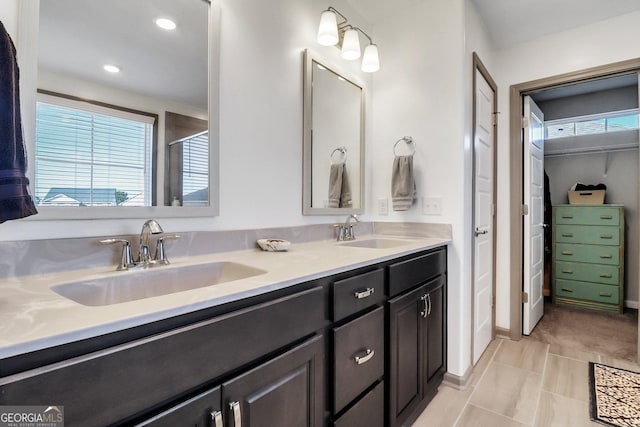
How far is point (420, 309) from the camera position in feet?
5.14

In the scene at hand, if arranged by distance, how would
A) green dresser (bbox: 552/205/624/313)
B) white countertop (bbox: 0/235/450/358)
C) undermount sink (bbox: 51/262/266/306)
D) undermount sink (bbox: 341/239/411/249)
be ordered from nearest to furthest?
white countertop (bbox: 0/235/450/358), undermount sink (bbox: 51/262/266/306), undermount sink (bbox: 341/239/411/249), green dresser (bbox: 552/205/624/313)

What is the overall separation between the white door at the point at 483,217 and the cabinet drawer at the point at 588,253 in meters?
1.59

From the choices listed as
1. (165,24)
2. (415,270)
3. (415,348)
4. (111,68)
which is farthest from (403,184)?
(111,68)

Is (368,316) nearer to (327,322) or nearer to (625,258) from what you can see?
(327,322)

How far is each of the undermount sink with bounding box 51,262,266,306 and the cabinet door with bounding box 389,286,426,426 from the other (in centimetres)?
70

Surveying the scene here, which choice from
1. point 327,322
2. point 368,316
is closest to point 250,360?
point 327,322

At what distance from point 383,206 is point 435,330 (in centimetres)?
90

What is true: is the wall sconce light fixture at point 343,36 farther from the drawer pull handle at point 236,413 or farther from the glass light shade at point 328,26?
the drawer pull handle at point 236,413

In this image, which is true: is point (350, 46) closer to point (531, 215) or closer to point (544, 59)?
point (544, 59)

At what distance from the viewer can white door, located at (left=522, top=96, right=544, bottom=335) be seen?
8.54 ft

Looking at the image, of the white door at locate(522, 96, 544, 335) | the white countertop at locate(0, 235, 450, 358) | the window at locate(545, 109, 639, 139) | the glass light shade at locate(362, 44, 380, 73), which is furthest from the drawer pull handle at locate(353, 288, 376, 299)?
the window at locate(545, 109, 639, 139)

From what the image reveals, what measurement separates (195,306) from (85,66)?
0.90 m

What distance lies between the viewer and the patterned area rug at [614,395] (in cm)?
160

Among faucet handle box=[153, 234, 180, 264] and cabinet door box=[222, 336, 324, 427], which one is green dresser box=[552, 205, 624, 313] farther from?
faucet handle box=[153, 234, 180, 264]
